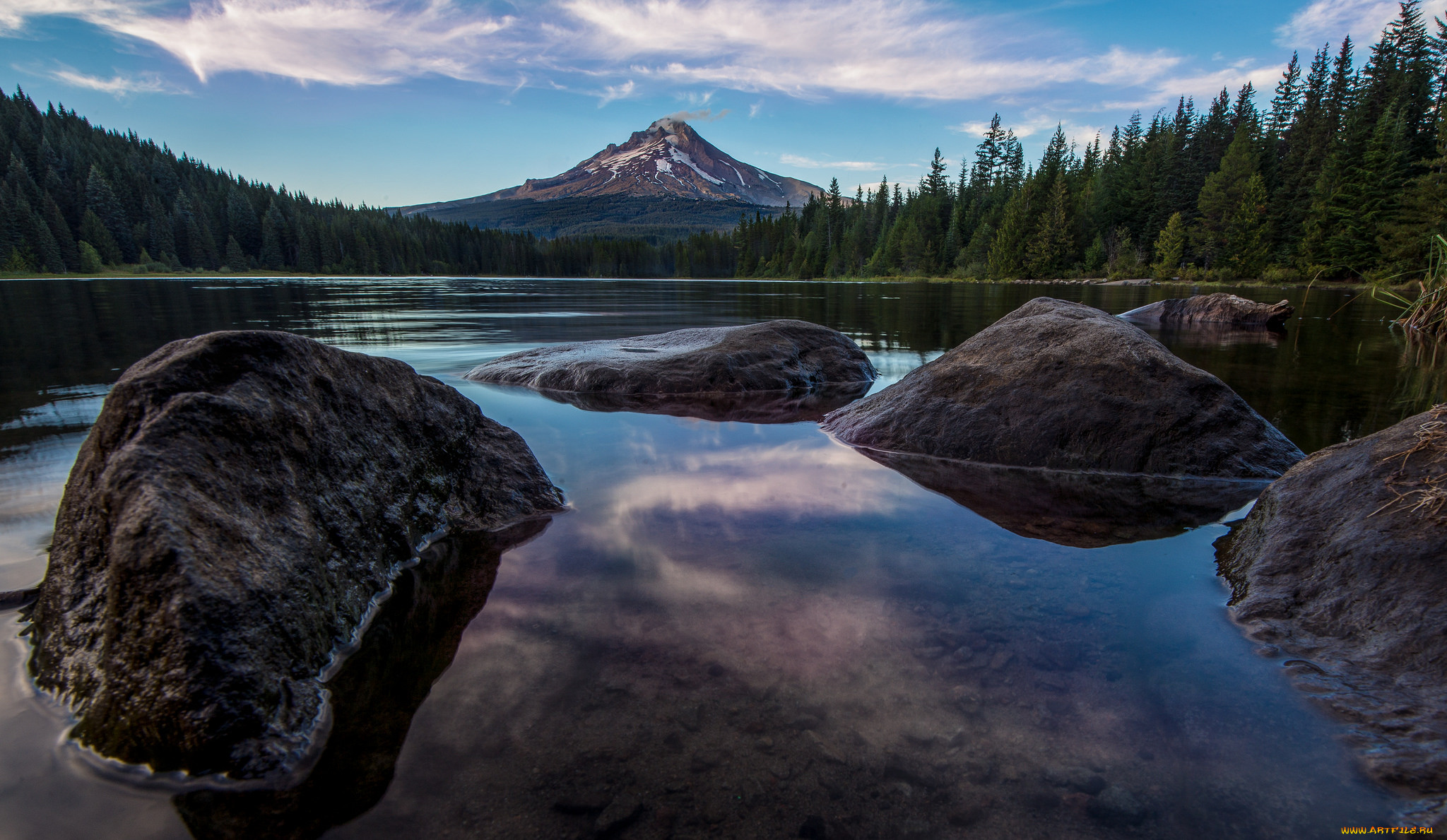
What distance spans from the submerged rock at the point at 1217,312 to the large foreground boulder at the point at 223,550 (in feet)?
66.6

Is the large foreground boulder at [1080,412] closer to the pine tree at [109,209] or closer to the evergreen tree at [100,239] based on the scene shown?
the evergreen tree at [100,239]

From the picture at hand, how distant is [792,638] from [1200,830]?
1.35m

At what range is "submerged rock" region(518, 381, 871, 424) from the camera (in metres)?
7.02

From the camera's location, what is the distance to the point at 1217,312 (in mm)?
19562

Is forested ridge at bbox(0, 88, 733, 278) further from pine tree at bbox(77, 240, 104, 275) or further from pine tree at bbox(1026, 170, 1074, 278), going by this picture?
pine tree at bbox(1026, 170, 1074, 278)

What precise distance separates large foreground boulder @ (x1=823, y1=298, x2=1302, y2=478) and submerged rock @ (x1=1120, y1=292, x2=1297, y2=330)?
15180 millimetres

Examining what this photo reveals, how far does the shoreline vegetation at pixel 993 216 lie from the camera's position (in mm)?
50500

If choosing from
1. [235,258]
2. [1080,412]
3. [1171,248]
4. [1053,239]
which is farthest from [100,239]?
[1171,248]

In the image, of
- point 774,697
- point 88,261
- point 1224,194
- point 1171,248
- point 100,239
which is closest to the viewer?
point 774,697

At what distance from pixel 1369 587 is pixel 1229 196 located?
254ft

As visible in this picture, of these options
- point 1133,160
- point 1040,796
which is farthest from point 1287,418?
Answer: point 1133,160

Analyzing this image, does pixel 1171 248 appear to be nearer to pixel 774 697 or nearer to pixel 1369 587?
pixel 1369 587

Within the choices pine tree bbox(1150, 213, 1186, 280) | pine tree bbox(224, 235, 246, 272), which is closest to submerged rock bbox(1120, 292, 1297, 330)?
pine tree bbox(1150, 213, 1186, 280)

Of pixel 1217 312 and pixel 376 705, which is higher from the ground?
pixel 1217 312
